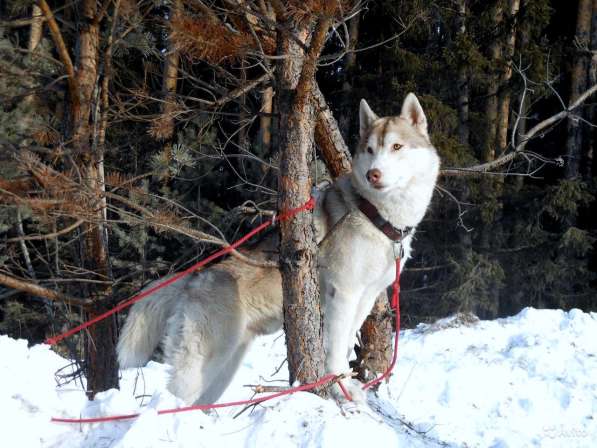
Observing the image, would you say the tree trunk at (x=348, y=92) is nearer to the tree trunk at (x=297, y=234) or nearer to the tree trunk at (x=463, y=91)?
the tree trunk at (x=463, y=91)

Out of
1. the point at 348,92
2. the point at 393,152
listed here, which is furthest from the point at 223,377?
the point at 348,92

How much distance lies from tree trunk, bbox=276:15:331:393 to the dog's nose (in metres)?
0.44

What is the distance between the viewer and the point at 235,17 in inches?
137

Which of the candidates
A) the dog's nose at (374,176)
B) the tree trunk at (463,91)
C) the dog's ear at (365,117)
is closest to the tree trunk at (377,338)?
the dog's ear at (365,117)

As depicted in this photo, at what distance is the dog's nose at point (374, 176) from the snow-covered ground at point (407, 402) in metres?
1.47

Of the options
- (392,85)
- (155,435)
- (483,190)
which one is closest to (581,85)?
(483,190)

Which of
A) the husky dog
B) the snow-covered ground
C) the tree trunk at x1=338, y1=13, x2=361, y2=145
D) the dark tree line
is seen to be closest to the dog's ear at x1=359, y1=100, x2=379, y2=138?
the husky dog

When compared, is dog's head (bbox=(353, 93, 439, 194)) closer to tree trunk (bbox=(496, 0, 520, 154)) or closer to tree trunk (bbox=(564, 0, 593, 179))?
tree trunk (bbox=(496, 0, 520, 154))

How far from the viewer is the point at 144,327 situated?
3926 mm

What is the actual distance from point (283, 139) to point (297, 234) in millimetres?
617

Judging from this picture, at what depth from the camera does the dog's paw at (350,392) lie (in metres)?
3.69

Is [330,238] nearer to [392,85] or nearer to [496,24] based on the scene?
[392,85]

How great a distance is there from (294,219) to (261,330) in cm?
113

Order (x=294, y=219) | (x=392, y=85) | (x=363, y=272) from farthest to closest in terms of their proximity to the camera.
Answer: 1. (x=392, y=85)
2. (x=363, y=272)
3. (x=294, y=219)
